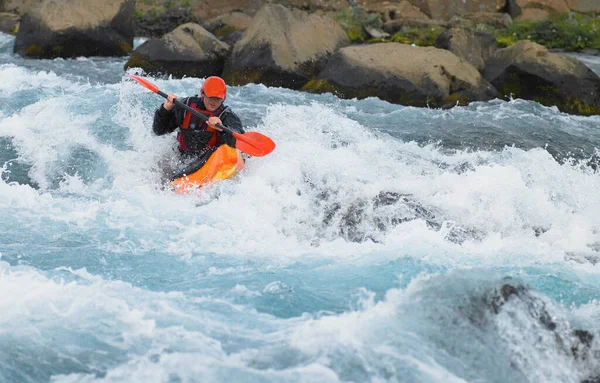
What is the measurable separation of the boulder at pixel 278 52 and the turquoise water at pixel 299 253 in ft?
6.65

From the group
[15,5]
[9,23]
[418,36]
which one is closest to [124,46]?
[9,23]

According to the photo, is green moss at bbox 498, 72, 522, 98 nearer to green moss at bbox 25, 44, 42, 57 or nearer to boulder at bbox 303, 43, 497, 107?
boulder at bbox 303, 43, 497, 107

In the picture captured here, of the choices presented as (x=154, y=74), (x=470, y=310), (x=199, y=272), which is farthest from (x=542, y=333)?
(x=154, y=74)

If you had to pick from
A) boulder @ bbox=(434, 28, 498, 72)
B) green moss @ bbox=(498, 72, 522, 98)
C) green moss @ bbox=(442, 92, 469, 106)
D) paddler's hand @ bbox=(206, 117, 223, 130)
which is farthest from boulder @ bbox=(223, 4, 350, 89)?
paddler's hand @ bbox=(206, 117, 223, 130)

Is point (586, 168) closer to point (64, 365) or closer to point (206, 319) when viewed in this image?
point (206, 319)

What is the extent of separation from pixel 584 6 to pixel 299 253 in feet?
53.8

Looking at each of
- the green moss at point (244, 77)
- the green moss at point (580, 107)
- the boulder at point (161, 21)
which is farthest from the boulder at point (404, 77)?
the boulder at point (161, 21)

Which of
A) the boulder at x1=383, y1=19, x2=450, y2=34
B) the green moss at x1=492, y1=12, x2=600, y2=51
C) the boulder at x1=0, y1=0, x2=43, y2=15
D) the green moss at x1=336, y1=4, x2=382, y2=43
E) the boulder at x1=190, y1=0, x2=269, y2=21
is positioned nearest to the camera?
the green moss at x1=492, y1=12, x2=600, y2=51

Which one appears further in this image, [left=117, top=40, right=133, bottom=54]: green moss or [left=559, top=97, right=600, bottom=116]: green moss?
[left=117, top=40, right=133, bottom=54]: green moss

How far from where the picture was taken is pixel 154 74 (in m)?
12.4

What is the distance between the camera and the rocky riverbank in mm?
10930

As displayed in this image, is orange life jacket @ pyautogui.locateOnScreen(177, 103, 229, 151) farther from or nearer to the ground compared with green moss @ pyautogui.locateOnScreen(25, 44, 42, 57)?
farther from the ground

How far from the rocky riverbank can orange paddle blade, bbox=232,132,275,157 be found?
4105 mm

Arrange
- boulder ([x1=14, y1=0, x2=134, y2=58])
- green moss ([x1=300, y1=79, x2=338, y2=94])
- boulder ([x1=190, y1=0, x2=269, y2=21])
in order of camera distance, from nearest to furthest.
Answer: green moss ([x1=300, y1=79, x2=338, y2=94]) → boulder ([x1=14, y1=0, x2=134, y2=58]) → boulder ([x1=190, y1=0, x2=269, y2=21])
